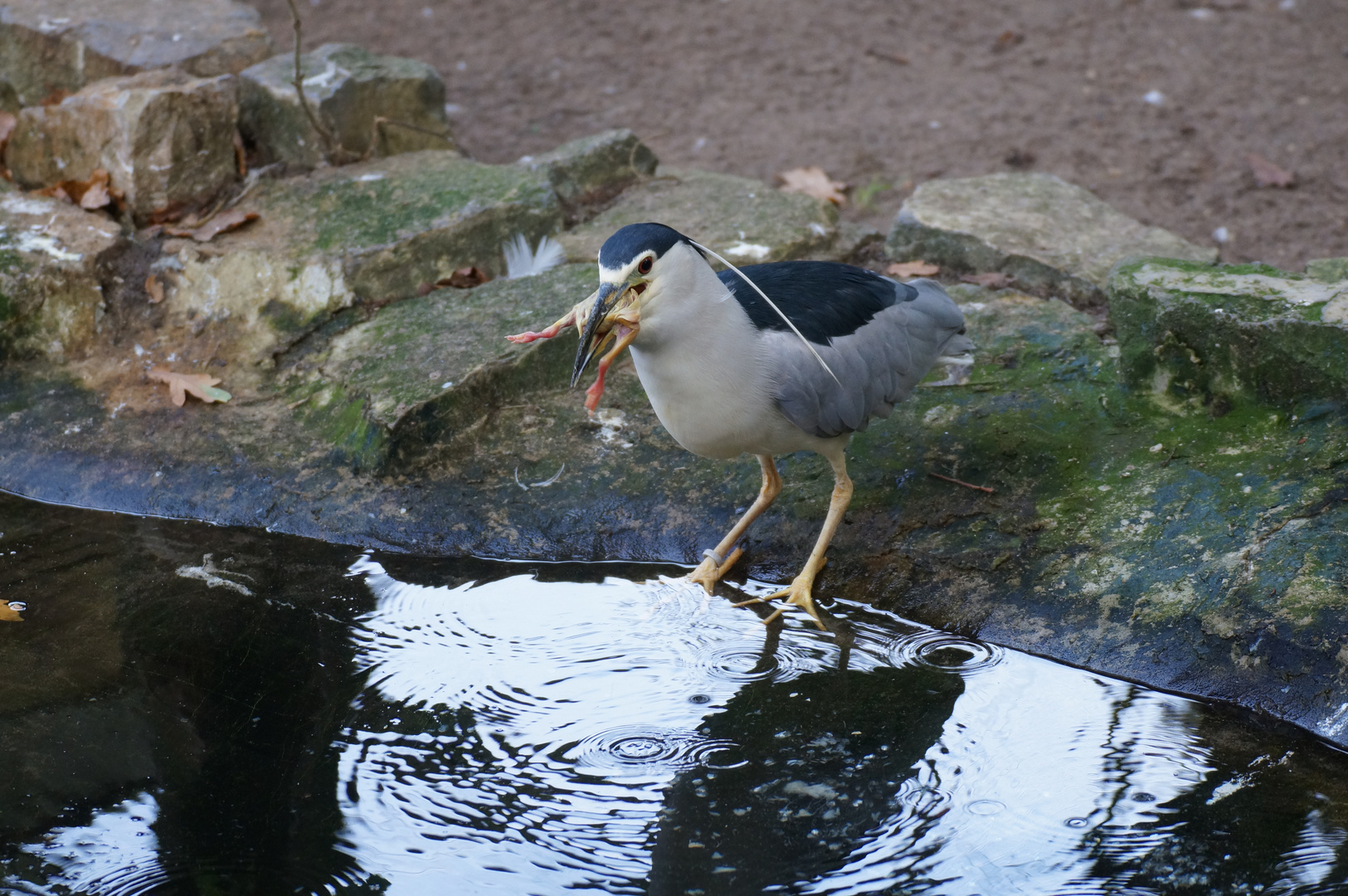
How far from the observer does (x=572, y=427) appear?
13.2 ft

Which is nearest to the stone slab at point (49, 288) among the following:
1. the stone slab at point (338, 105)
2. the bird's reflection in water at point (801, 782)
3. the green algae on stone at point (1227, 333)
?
the stone slab at point (338, 105)

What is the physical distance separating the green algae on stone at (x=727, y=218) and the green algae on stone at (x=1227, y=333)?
4.94 feet

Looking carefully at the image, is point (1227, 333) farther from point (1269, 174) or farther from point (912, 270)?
point (1269, 174)

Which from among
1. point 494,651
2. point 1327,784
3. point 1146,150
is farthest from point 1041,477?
point 1146,150

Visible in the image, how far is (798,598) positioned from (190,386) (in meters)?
2.41

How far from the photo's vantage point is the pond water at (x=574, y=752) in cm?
248

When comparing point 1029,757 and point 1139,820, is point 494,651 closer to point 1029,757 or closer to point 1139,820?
point 1029,757

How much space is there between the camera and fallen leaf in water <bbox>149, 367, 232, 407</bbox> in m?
4.26

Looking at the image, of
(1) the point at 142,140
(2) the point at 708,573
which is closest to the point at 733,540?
(2) the point at 708,573

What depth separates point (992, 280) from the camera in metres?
4.75

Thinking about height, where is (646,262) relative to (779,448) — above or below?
above

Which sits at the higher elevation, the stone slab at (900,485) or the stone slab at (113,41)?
the stone slab at (113,41)

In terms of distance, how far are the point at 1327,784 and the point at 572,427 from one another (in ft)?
8.08

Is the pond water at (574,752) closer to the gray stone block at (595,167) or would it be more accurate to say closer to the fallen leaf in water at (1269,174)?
the gray stone block at (595,167)
